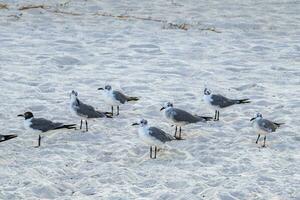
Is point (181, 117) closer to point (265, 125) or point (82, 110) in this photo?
point (265, 125)

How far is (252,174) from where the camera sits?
32.8 ft

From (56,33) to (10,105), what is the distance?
8264 millimetres

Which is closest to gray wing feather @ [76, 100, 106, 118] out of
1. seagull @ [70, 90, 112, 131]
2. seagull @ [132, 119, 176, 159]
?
seagull @ [70, 90, 112, 131]

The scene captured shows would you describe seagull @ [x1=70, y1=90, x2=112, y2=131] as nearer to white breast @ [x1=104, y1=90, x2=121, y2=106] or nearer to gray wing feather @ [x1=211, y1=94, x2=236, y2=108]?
white breast @ [x1=104, y1=90, x2=121, y2=106]

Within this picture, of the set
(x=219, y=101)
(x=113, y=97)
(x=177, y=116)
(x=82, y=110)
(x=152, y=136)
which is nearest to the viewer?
(x=152, y=136)

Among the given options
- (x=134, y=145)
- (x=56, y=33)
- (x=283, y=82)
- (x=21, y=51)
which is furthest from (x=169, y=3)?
(x=134, y=145)

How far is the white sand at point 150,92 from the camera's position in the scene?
9.64 meters

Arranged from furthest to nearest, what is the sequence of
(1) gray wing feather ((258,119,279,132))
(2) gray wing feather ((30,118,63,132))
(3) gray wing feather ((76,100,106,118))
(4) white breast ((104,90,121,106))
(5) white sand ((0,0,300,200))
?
(4) white breast ((104,90,121,106)) → (3) gray wing feather ((76,100,106,118)) → (1) gray wing feather ((258,119,279,132)) → (2) gray wing feather ((30,118,63,132)) → (5) white sand ((0,0,300,200))

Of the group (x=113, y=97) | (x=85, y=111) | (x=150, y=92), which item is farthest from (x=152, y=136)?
(x=150, y=92)

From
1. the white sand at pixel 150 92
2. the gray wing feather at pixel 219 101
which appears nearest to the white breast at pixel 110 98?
the white sand at pixel 150 92

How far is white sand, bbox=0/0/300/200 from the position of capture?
9.64m

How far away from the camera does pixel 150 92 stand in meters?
14.8

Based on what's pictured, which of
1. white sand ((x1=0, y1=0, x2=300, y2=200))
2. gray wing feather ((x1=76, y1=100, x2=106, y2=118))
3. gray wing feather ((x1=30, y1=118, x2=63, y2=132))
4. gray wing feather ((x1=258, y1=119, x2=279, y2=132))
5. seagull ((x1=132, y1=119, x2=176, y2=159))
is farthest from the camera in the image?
gray wing feather ((x1=76, y1=100, x2=106, y2=118))

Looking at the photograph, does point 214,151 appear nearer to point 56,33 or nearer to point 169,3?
point 56,33
